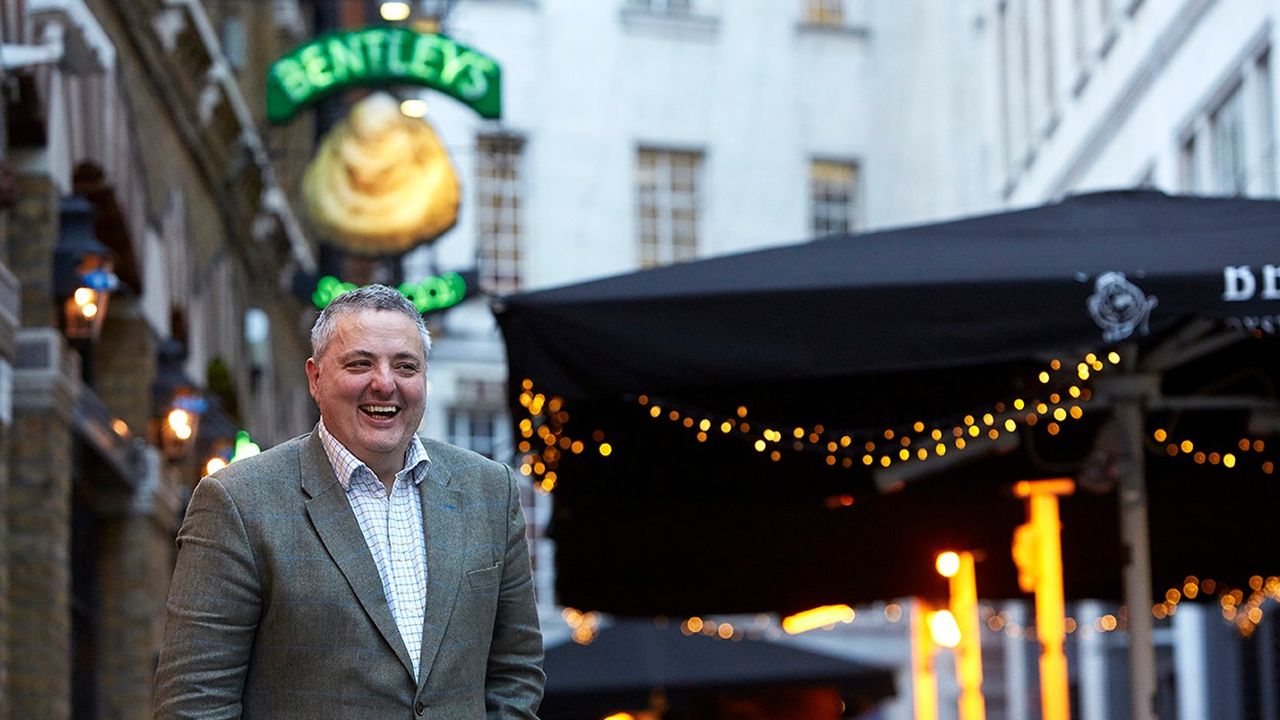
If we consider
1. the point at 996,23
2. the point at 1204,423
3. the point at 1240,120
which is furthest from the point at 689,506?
the point at 996,23

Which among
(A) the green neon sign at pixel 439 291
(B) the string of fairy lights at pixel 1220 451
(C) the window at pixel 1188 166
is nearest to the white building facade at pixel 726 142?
(C) the window at pixel 1188 166

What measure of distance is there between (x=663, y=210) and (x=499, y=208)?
2453 millimetres

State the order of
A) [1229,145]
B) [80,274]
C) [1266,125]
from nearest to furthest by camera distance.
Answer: [80,274] < [1266,125] < [1229,145]

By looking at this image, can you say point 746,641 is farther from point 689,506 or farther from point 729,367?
point 729,367

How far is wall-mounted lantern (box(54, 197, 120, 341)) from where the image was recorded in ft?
39.7

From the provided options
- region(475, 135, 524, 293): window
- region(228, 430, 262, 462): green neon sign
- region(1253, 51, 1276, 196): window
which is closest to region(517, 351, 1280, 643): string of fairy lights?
region(228, 430, 262, 462): green neon sign

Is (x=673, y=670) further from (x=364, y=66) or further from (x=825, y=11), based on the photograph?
(x=825, y=11)

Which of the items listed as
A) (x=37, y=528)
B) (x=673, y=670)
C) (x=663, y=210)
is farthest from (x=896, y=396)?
(x=663, y=210)

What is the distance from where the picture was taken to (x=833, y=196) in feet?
122

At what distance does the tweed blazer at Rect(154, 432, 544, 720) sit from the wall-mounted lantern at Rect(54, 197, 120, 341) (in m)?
7.56

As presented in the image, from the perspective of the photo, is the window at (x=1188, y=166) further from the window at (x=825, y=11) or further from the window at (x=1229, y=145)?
the window at (x=825, y=11)

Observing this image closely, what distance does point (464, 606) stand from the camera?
4.74 m

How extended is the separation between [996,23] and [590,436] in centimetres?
2328

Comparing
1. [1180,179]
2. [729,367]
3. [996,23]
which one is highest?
[996,23]
